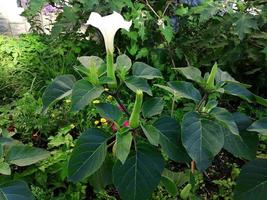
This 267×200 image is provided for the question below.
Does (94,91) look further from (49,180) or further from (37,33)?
(37,33)

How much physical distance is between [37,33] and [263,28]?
5.72 ft

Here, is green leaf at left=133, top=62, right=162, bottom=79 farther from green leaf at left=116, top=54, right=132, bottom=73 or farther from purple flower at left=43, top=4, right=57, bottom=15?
purple flower at left=43, top=4, right=57, bottom=15

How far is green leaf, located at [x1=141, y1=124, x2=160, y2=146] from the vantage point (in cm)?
116

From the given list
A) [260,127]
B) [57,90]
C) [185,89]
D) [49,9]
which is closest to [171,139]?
[185,89]

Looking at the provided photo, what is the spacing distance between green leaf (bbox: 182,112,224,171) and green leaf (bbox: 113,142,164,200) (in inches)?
5.0

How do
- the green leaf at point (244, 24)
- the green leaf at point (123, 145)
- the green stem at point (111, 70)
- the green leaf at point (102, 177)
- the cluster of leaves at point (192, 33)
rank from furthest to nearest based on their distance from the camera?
1. the cluster of leaves at point (192, 33)
2. the green leaf at point (244, 24)
3. the green leaf at point (102, 177)
4. the green stem at point (111, 70)
5. the green leaf at point (123, 145)

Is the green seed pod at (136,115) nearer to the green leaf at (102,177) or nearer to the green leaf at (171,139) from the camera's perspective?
the green leaf at (171,139)

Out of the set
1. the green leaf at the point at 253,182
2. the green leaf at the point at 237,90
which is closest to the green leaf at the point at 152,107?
the green leaf at the point at 237,90

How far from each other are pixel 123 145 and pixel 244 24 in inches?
50.1

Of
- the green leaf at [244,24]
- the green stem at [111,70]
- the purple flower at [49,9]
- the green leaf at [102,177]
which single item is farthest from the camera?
the purple flower at [49,9]

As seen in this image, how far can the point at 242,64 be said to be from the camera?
98.2 inches

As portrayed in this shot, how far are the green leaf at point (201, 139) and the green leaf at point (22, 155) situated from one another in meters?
0.55

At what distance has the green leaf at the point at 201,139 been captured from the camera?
1.12 m

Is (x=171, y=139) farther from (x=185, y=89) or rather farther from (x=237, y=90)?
(x=237, y=90)
